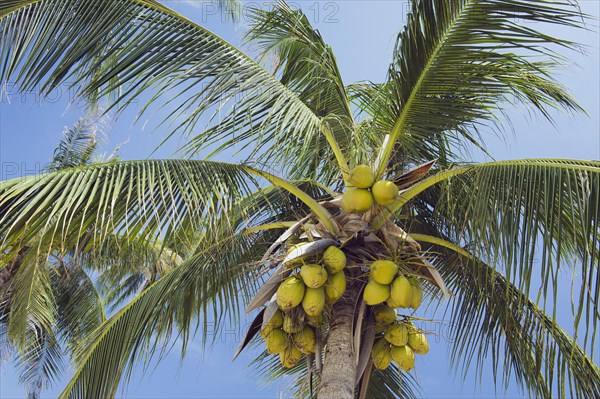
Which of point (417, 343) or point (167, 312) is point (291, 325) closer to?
point (417, 343)

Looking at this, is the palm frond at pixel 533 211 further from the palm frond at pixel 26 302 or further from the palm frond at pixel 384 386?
the palm frond at pixel 26 302

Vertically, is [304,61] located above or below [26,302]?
above

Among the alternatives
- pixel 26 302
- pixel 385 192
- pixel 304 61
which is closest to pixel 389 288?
pixel 385 192

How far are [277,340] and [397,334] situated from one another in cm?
75

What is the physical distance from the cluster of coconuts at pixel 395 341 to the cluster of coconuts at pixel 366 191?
66cm

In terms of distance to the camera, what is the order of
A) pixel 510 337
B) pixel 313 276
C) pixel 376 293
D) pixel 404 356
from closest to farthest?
1. pixel 313 276
2. pixel 376 293
3. pixel 404 356
4. pixel 510 337

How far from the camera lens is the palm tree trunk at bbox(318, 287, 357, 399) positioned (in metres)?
3.64

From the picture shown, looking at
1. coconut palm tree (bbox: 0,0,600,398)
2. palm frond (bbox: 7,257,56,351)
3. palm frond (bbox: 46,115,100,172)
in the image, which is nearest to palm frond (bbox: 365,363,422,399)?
coconut palm tree (bbox: 0,0,600,398)

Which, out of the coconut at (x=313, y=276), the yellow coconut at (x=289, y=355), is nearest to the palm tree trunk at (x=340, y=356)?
the yellow coconut at (x=289, y=355)

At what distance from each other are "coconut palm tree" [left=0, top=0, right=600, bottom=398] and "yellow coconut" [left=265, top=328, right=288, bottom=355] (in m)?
0.14

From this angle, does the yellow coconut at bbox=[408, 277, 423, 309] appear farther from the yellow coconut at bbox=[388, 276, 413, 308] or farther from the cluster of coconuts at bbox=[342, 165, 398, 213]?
the cluster of coconuts at bbox=[342, 165, 398, 213]

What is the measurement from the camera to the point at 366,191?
3977 mm

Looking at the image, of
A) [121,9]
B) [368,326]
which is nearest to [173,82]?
[121,9]

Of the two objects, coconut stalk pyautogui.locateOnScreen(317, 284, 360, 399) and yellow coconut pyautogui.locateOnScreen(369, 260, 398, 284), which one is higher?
yellow coconut pyautogui.locateOnScreen(369, 260, 398, 284)
